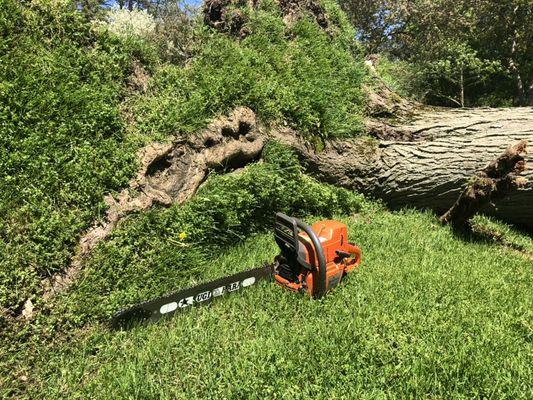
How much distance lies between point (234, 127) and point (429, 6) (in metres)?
13.2

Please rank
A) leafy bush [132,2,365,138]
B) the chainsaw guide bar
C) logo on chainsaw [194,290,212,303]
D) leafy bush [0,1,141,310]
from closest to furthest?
the chainsaw guide bar < leafy bush [0,1,141,310] < logo on chainsaw [194,290,212,303] < leafy bush [132,2,365,138]

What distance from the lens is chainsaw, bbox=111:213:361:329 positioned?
305 centimetres

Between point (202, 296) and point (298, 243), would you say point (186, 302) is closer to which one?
point (202, 296)

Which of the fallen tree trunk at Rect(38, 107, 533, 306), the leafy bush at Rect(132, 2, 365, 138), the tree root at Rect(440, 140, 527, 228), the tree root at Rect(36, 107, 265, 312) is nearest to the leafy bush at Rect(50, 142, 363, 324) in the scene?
the tree root at Rect(36, 107, 265, 312)

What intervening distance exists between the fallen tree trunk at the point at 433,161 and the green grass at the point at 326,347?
193 cm

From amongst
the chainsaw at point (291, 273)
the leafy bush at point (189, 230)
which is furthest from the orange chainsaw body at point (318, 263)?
the leafy bush at point (189, 230)

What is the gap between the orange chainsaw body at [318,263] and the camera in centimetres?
326

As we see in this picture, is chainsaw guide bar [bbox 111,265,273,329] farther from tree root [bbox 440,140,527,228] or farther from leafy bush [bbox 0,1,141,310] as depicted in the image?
tree root [bbox 440,140,527,228]

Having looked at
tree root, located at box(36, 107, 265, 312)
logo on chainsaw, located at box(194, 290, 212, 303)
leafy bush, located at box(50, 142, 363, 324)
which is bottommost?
logo on chainsaw, located at box(194, 290, 212, 303)

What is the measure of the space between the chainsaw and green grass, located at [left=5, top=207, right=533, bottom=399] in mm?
78

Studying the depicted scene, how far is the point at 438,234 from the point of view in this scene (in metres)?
4.96

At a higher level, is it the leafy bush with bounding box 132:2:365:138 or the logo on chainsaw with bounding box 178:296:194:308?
the leafy bush with bounding box 132:2:365:138

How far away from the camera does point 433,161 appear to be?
18.5ft

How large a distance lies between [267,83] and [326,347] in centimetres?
334
